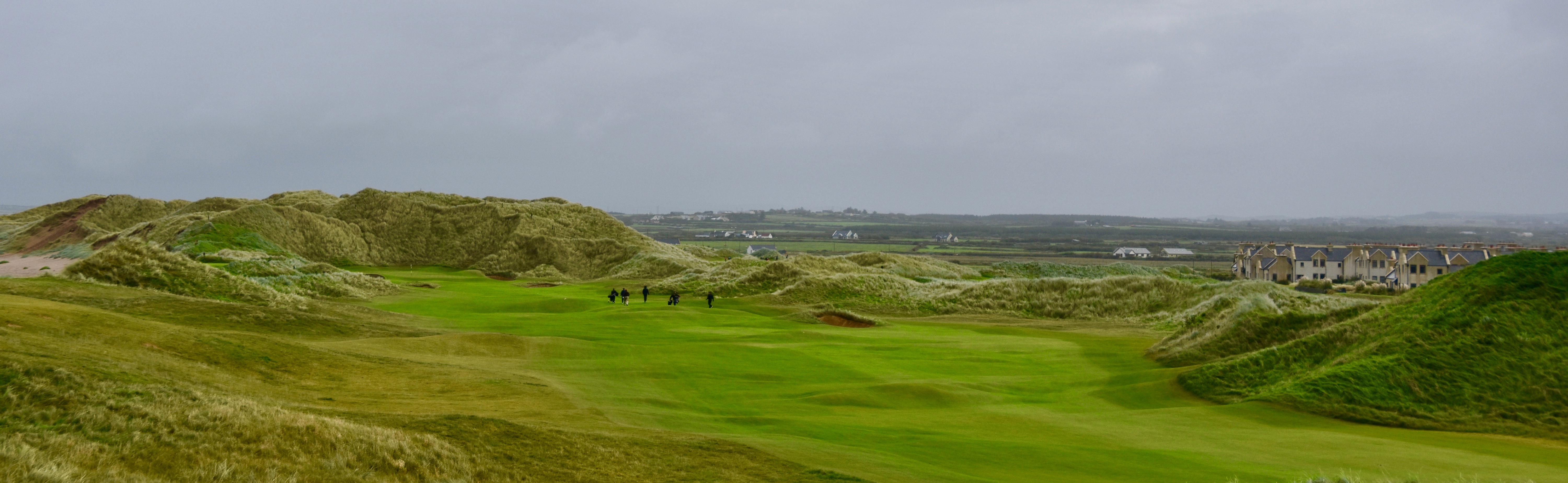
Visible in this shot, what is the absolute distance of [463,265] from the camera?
66.2m

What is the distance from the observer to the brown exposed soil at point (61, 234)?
59.9 metres

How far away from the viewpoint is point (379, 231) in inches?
2704

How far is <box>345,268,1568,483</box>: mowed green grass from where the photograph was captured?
11234mm

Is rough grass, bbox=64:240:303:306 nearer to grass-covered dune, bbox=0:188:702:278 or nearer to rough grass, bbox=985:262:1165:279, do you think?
grass-covered dune, bbox=0:188:702:278

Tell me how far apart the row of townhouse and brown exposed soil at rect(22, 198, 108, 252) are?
8338cm

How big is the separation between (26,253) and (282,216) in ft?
48.2

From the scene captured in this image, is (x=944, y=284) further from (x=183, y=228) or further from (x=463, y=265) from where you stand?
(x=183, y=228)

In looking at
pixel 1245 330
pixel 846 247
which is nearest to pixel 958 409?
pixel 1245 330

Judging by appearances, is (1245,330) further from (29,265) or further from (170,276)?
(29,265)

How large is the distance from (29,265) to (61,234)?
2035 cm

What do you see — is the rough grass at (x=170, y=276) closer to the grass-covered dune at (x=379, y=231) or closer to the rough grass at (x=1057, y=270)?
the grass-covered dune at (x=379, y=231)

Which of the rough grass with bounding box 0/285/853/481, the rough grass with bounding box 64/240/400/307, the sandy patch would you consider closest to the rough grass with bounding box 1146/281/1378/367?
the rough grass with bounding box 0/285/853/481

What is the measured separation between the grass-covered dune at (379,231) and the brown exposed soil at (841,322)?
22154 millimetres

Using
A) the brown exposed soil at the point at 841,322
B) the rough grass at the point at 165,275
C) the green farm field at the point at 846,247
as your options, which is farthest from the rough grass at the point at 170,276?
the green farm field at the point at 846,247
